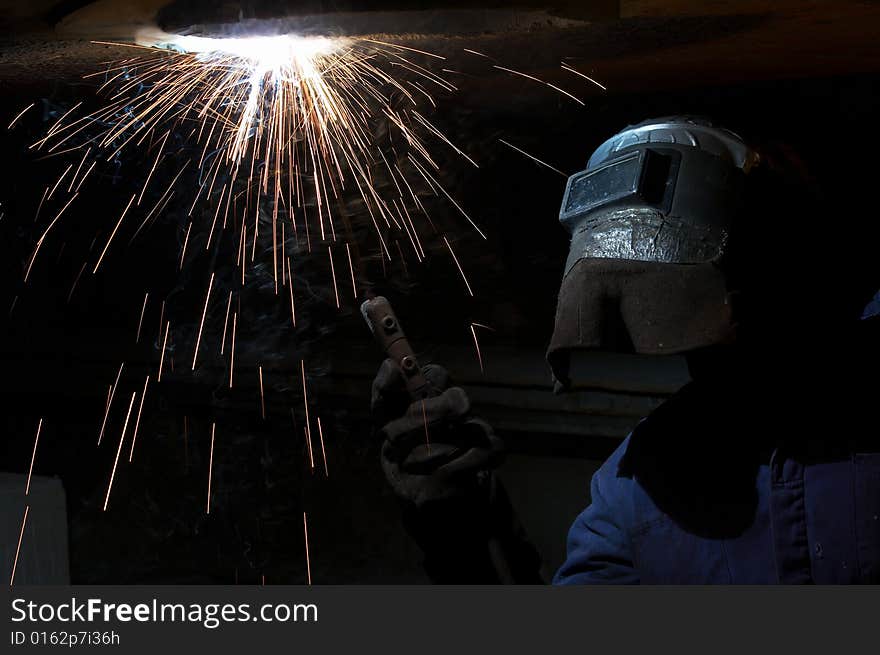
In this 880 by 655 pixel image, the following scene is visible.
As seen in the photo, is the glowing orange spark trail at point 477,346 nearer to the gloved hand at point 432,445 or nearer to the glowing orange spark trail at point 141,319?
the gloved hand at point 432,445

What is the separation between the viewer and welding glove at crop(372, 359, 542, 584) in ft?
5.88

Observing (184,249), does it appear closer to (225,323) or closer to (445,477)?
(225,323)

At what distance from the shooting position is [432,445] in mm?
1795

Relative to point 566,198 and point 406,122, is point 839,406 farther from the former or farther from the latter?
point 406,122

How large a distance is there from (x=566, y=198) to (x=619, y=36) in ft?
0.97

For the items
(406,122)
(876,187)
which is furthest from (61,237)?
(876,187)

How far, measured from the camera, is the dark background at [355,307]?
1568 mm

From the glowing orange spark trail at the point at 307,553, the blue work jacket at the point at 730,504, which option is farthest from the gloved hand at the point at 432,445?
the glowing orange spark trail at the point at 307,553

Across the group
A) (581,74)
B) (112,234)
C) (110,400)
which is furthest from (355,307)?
(581,74)

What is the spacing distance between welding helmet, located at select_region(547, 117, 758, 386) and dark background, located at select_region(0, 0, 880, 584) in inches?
8.7

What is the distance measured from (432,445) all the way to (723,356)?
0.63 m

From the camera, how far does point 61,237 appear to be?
12.7ft

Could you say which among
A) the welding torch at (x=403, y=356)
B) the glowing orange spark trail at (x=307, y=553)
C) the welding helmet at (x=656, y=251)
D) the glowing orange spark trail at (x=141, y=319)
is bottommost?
the glowing orange spark trail at (x=307, y=553)

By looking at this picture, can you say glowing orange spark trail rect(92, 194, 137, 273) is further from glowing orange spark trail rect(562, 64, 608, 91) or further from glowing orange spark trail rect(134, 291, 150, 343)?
glowing orange spark trail rect(562, 64, 608, 91)
